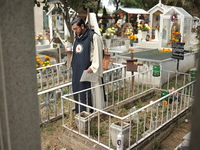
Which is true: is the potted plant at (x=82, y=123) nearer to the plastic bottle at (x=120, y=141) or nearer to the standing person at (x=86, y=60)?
the standing person at (x=86, y=60)

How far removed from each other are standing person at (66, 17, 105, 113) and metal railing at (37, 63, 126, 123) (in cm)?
A: 45

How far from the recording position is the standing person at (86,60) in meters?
4.09

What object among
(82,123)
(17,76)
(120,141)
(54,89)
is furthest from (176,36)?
(17,76)

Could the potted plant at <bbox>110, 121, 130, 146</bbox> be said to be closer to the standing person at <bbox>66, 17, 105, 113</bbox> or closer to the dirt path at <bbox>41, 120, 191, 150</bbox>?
the dirt path at <bbox>41, 120, 191, 150</bbox>

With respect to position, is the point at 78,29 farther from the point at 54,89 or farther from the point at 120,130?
the point at 120,130

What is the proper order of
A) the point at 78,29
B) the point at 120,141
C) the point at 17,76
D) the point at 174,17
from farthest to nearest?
the point at 174,17, the point at 78,29, the point at 120,141, the point at 17,76

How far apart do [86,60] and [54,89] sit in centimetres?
80

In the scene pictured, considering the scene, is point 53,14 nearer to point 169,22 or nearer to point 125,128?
point 169,22

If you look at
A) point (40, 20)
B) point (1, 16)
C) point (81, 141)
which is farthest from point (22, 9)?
point (40, 20)

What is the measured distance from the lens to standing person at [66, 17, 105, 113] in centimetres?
409

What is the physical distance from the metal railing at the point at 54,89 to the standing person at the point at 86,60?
45cm

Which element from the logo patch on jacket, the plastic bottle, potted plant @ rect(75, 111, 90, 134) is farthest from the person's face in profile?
the plastic bottle

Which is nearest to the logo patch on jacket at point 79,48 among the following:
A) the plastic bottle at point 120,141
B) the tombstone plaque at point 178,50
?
the plastic bottle at point 120,141

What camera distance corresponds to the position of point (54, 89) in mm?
4387
